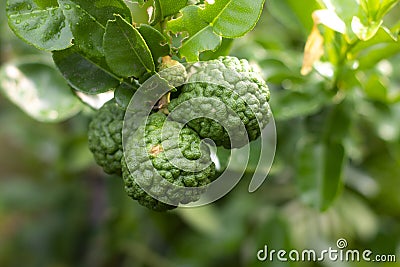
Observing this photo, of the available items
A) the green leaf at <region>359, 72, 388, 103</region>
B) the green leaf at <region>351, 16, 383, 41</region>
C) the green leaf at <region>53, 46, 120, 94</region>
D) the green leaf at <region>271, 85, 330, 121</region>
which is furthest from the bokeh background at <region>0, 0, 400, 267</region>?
the green leaf at <region>53, 46, 120, 94</region>

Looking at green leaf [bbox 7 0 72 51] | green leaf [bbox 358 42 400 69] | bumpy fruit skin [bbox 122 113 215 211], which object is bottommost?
green leaf [bbox 358 42 400 69]

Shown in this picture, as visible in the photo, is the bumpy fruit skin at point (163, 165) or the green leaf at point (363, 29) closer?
the bumpy fruit skin at point (163, 165)

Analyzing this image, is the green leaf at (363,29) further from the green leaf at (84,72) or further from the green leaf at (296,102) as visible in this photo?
the green leaf at (84,72)

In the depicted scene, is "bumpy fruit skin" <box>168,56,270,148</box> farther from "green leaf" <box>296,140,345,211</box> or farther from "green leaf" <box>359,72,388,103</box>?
"green leaf" <box>359,72,388,103</box>

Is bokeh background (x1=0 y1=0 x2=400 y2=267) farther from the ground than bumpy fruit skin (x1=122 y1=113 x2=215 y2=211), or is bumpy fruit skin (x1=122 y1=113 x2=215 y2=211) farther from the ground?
bumpy fruit skin (x1=122 y1=113 x2=215 y2=211)

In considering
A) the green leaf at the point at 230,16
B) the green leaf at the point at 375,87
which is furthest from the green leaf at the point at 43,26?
the green leaf at the point at 375,87

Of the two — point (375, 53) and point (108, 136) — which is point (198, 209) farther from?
point (108, 136)
